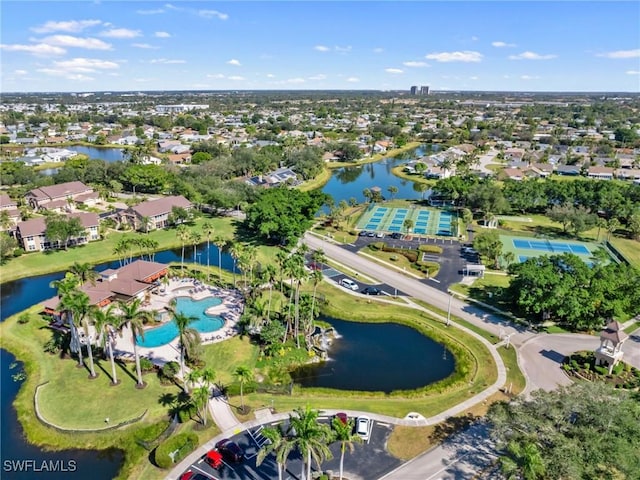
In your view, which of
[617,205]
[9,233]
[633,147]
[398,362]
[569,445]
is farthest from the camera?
[633,147]

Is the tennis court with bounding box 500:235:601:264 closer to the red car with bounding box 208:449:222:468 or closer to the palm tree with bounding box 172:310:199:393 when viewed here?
the palm tree with bounding box 172:310:199:393

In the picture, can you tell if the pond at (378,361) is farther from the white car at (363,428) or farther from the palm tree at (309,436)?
the palm tree at (309,436)

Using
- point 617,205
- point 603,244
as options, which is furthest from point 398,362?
point 617,205

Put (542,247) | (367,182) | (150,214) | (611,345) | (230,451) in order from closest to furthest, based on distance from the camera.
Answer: (230,451)
(611,345)
(542,247)
(150,214)
(367,182)

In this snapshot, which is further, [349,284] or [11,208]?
[11,208]

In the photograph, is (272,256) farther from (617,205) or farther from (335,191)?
(617,205)

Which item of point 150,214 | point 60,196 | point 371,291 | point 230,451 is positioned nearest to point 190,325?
point 230,451

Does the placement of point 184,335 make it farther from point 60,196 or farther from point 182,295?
point 60,196
